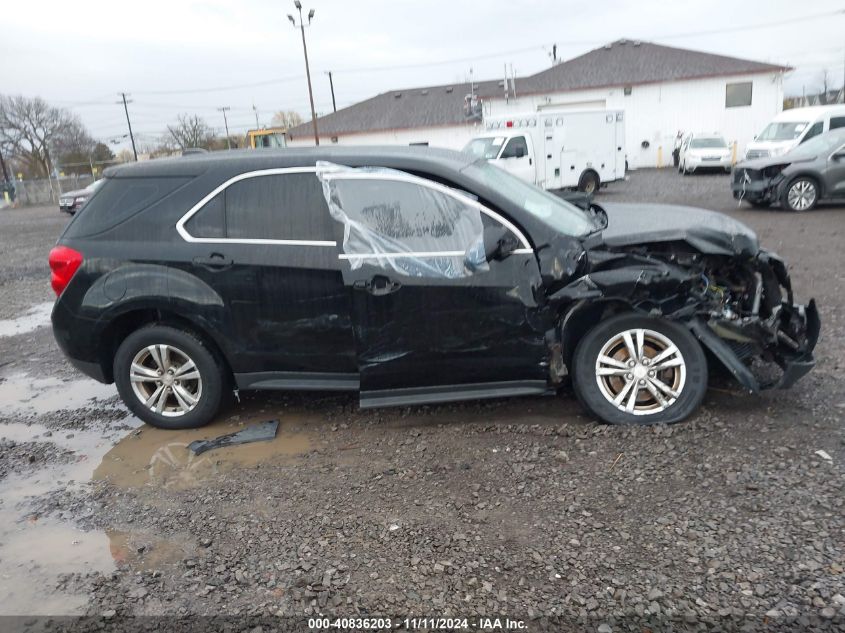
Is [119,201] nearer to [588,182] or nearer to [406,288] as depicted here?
[406,288]

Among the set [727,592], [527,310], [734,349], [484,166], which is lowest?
[727,592]

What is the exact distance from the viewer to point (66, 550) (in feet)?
11.3

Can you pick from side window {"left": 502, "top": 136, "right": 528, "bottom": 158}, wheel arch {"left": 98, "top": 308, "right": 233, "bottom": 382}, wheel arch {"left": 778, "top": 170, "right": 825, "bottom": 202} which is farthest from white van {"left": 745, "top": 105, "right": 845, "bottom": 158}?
wheel arch {"left": 98, "top": 308, "right": 233, "bottom": 382}

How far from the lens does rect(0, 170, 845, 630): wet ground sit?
9.24 ft

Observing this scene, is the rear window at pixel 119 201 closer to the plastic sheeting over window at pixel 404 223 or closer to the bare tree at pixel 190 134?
the plastic sheeting over window at pixel 404 223

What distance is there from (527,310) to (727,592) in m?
1.89

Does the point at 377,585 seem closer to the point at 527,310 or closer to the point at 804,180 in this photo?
the point at 527,310

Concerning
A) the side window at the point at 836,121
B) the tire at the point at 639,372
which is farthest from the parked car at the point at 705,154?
the tire at the point at 639,372

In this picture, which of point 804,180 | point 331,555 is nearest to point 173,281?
point 331,555

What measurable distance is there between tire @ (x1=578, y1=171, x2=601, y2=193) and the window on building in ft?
58.1

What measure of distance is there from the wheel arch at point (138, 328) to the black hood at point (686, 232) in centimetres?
265

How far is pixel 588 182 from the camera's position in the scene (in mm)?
20062

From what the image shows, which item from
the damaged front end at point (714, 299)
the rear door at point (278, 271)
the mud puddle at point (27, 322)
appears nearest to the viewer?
the damaged front end at point (714, 299)

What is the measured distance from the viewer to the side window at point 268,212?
13.9 ft
